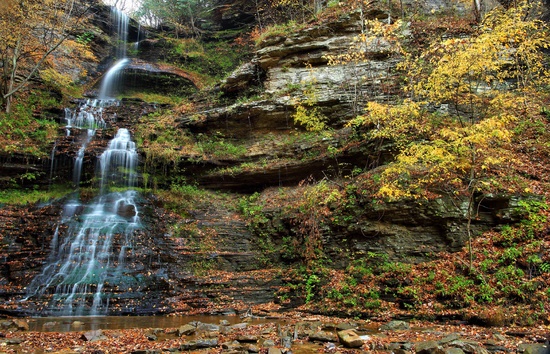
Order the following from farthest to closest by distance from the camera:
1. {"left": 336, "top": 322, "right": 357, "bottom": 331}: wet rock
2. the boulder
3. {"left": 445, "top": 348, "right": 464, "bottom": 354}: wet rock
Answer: {"left": 336, "top": 322, "right": 357, "bottom": 331}: wet rock, the boulder, {"left": 445, "top": 348, "right": 464, "bottom": 354}: wet rock

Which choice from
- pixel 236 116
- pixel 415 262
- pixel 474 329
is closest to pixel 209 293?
pixel 415 262

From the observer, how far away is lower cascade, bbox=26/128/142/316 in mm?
9078

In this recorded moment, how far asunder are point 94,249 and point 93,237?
2.20 feet

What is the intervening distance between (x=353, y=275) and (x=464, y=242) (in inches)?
134

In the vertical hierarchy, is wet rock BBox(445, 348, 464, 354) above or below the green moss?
below

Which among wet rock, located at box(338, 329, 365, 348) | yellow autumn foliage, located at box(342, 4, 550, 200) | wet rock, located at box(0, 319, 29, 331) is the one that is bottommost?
wet rock, located at box(0, 319, 29, 331)

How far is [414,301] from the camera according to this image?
817cm

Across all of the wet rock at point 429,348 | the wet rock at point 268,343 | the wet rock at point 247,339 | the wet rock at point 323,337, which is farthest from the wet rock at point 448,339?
the wet rock at point 247,339

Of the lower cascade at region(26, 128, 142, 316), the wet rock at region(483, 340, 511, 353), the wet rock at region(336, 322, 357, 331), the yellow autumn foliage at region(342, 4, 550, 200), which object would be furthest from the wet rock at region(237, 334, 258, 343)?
the yellow autumn foliage at region(342, 4, 550, 200)

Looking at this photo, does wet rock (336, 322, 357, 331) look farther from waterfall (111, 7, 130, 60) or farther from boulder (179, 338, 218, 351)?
waterfall (111, 7, 130, 60)

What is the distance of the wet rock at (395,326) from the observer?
22.7ft

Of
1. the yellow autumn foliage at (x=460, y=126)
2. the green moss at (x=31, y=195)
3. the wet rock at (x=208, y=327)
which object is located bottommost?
the wet rock at (x=208, y=327)

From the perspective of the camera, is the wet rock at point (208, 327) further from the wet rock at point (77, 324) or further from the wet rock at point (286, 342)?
the wet rock at point (77, 324)

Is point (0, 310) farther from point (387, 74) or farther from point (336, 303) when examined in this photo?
point (387, 74)
